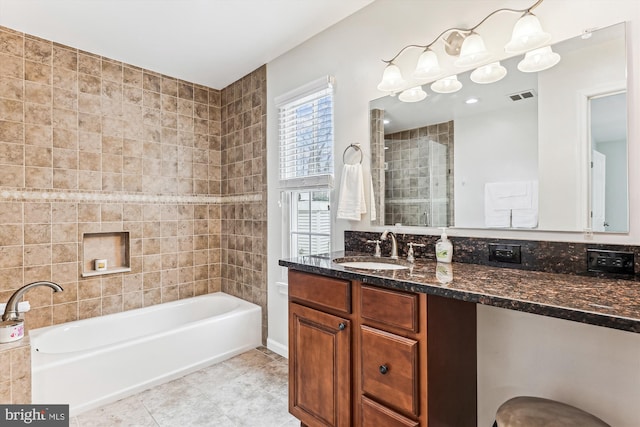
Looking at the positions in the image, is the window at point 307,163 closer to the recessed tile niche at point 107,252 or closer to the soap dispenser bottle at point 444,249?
the soap dispenser bottle at point 444,249

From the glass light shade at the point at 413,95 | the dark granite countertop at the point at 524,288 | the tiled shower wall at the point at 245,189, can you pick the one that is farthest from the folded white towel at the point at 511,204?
the tiled shower wall at the point at 245,189

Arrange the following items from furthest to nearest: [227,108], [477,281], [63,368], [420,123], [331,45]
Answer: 1. [227,108]
2. [331,45]
3. [63,368]
4. [420,123]
5. [477,281]

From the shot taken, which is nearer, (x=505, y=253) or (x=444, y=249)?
(x=505, y=253)

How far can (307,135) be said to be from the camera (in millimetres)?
2646

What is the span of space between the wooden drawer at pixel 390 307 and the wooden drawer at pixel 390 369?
53 millimetres

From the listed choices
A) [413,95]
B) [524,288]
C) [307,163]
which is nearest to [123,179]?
[307,163]

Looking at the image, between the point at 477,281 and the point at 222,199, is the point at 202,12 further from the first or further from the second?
the point at 477,281

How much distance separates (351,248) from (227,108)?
7.50ft

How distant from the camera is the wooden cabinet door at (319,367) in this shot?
1.50m

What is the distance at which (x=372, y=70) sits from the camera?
2141 millimetres

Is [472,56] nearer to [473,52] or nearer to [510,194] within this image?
[473,52]

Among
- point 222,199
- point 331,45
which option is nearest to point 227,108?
point 222,199

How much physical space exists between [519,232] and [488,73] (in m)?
0.79

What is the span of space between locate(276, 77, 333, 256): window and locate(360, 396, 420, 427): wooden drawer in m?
1.26
